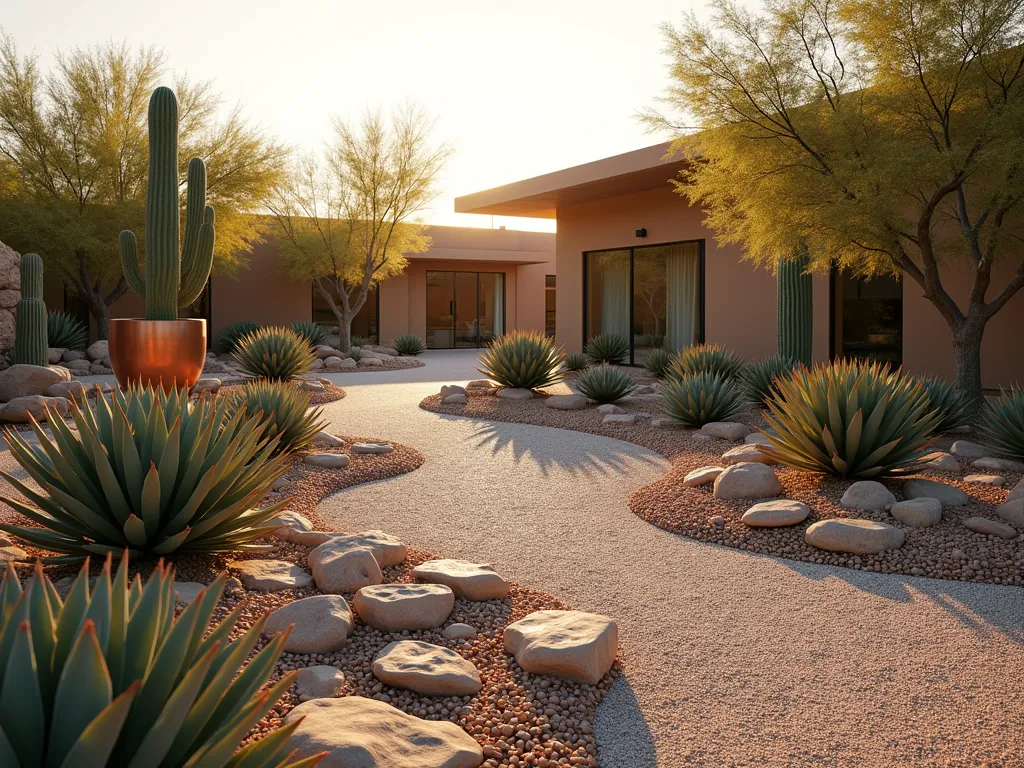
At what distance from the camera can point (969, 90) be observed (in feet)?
30.1

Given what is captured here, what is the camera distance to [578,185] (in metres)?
18.0

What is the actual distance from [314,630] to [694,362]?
33.3 ft

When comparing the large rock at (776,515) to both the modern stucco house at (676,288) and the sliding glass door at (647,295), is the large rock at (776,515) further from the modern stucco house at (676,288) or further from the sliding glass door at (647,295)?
the sliding glass door at (647,295)

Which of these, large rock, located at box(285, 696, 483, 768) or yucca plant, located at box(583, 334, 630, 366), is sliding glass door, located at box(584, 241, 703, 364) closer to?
yucca plant, located at box(583, 334, 630, 366)

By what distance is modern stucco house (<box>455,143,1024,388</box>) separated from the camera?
13688mm

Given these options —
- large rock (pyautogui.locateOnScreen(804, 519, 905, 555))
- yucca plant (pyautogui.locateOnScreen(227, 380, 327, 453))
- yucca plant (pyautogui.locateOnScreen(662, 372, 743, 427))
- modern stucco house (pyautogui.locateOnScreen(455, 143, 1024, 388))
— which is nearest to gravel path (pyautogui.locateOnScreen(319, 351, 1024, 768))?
large rock (pyautogui.locateOnScreen(804, 519, 905, 555))

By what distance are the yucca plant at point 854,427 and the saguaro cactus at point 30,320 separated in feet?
40.7

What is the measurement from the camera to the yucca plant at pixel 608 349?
19469 mm

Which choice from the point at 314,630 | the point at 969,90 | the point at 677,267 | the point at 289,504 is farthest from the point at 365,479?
the point at 677,267

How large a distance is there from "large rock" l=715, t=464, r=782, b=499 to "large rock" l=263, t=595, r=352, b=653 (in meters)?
3.62

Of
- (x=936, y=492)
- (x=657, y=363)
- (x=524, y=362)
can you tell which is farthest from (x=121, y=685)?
(x=657, y=363)

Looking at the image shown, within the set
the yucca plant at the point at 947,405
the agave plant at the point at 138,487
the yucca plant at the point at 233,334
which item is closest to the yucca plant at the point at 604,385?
the yucca plant at the point at 947,405

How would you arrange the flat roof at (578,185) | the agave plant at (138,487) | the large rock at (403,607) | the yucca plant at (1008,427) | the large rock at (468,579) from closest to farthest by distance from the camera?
the large rock at (403,607) < the agave plant at (138,487) < the large rock at (468,579) < the yucca plant at (1008,427) < the flat roof at (578,185)

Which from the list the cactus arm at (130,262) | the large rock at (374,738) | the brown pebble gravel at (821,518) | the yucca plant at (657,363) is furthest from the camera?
the yucca plant at (657,363)
